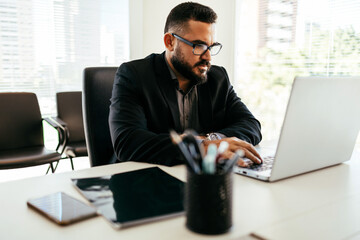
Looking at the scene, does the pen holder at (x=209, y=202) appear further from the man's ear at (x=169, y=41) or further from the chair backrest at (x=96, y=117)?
the man's ear at (x=169, y=41)

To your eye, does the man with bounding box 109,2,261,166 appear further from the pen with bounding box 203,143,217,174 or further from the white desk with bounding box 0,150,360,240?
the pen with bounding box 203,143,217,174

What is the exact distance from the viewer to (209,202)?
1.86ft

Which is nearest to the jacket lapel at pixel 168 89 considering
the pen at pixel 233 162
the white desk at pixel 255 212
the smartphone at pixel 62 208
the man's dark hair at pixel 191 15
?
the man's dark hair at pixel 191 15

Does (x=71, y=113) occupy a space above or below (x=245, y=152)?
below

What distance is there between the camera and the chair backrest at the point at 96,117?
4.86ft

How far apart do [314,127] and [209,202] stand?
0.46m

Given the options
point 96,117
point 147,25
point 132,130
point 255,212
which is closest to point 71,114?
point 147,25

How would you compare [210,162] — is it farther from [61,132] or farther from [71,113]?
[71,113]

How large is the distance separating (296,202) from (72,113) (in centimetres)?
254

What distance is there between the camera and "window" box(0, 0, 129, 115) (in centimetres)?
295

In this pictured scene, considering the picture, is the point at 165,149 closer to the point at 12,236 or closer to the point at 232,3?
the point at 12,236

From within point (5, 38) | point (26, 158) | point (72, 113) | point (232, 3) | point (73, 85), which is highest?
point (232, 3)

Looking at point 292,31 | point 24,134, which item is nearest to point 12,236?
point 24,134

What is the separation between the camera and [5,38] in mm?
2918
